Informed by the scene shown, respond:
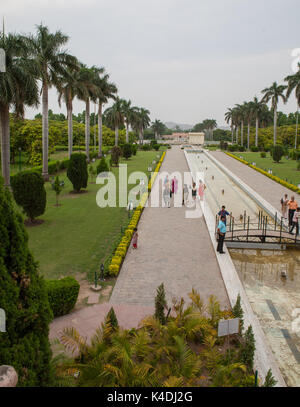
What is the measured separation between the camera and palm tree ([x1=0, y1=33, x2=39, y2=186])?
1677cm

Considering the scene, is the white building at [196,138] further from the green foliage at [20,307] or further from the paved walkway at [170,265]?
the green foliage at [20,307]

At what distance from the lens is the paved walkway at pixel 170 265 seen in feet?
28.3

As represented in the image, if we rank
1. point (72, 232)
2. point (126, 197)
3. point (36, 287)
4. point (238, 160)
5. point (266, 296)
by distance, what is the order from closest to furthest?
point (36, 287) → point (266, 296) → point (72, 232) → point (126, 197) → point (238, 160)

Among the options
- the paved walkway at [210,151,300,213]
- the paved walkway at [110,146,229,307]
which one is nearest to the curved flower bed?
the paved walkway at [110,146,229,307]

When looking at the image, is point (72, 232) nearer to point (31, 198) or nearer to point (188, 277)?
point (31, 198)

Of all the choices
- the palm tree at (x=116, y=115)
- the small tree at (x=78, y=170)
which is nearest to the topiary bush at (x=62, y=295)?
the small tree at (x=78, y=170)

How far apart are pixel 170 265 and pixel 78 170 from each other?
11.9m

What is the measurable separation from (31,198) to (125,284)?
680 cm

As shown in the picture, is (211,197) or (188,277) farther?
(211,197)

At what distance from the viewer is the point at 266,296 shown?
9.09 m

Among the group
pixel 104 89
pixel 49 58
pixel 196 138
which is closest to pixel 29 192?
pixel 49 58

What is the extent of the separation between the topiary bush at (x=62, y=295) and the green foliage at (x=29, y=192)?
23.3ft

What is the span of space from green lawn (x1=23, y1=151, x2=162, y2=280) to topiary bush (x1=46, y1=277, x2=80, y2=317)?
1884 millimetres
